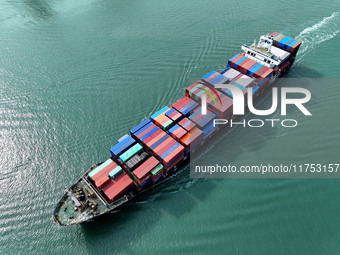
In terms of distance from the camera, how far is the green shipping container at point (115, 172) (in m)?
39.7

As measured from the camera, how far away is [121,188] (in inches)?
1533

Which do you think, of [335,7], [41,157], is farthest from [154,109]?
[335,7]

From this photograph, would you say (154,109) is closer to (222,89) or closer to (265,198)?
(222,89)

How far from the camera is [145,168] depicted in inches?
1588

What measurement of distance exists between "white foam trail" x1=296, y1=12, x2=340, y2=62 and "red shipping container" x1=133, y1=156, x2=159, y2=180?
186 feet

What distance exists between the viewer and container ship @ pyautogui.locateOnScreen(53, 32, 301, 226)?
38.6 m

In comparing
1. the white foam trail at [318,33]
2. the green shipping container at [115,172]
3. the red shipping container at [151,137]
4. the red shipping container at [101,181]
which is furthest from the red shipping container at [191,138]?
the white foam trail at [318,33]

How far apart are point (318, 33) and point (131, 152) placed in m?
76.2

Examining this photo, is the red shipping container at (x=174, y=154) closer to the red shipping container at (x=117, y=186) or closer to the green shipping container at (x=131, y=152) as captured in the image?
the green shipping container at (x=131, y=152)

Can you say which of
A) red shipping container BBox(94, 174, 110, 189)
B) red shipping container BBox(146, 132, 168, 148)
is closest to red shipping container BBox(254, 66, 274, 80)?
red shipping container BBox(146, 132, 168, 148)

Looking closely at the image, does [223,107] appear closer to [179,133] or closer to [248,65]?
→ [179,133]

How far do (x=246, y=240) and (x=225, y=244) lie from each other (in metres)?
3.56

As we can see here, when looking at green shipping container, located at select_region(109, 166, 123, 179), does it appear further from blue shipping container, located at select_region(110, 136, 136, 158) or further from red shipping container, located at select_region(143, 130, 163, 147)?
red shipping container, located at select_region(143, 130, 163, 147)

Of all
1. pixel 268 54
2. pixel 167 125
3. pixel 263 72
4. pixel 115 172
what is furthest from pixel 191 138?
pixel 268 54
